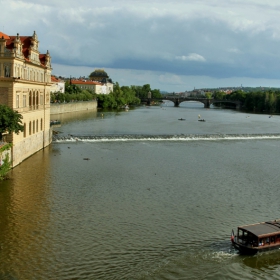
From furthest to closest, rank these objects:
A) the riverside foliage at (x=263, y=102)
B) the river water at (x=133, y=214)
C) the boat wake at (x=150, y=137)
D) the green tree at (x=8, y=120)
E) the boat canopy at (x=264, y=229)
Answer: the riverside foliage at (x=263, y=102) → the boat wake at (x=150, y=137) → the green tree at (x=8, y=120) → the boat canopy at (x=264, y=229) → the river water at (x=133, y=214)

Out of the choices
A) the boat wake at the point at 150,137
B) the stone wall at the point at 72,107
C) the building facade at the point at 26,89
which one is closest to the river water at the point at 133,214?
the building facade at the point at 26,89

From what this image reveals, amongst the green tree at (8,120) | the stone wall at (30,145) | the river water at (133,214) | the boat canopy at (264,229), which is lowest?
the river water at (133,214)

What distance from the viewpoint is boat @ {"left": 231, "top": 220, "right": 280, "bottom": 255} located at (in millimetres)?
20328

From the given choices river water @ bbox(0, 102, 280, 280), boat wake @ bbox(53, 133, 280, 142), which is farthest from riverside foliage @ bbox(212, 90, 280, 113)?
river water @ bbox(0, 102, 280, 280)

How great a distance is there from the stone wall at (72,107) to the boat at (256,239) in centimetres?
7984

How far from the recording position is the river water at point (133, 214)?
18.9 meters

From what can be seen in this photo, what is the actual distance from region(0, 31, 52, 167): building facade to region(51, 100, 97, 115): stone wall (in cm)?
4840

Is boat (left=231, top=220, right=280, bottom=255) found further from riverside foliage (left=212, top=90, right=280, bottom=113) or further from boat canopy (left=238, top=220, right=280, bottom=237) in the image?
riverside foliage (left=212, top=90, right=280, bottom=113)

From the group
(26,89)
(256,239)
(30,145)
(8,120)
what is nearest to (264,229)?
(256,239)

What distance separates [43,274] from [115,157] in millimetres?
25872

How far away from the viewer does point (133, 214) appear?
25250 mm

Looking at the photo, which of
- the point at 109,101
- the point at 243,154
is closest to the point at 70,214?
the point at 243,154

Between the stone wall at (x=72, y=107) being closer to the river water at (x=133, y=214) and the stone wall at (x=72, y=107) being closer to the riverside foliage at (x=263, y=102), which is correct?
the river water at (x=133, y=214)

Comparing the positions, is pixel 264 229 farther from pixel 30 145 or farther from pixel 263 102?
pixel 263 102
